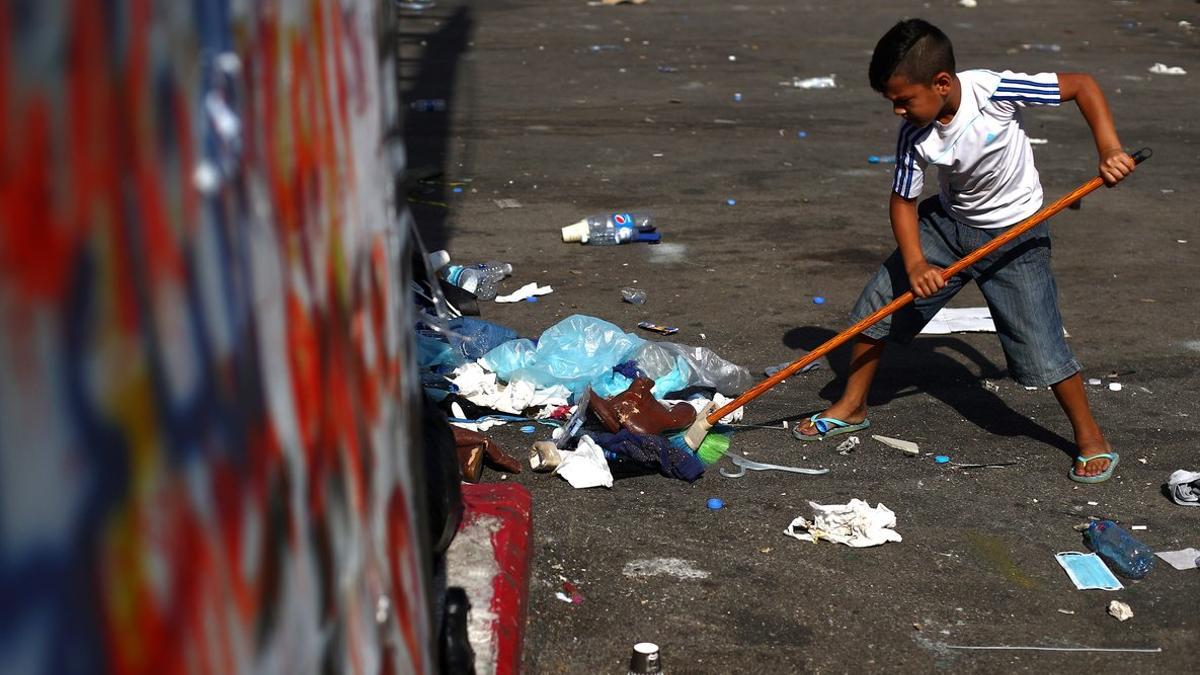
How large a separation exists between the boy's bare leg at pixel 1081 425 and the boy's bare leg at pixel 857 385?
2.11ft

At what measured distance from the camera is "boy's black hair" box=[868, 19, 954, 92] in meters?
4.10

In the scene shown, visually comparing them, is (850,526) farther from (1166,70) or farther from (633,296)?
(1166,70)

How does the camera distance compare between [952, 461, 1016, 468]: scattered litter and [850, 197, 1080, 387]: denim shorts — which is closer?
[850, 197, 1080, 387]: denim shorts

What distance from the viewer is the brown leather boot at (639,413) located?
4520 mm

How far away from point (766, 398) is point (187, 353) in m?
3.99

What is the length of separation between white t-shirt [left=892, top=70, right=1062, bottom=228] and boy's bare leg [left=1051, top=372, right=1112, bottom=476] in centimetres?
59

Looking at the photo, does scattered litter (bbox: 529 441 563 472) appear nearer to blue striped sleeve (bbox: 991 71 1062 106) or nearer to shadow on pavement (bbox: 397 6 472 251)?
shadow on pavement (bbox: 397 6 472 251)

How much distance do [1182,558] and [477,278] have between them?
11.2ft

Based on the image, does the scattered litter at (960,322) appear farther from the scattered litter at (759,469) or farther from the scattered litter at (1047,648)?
the scattered litter at (1047,648)

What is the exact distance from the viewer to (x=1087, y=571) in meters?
3.81

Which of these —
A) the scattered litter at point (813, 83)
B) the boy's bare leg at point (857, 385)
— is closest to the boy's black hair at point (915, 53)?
the boy's bare leg at point (857, 385)

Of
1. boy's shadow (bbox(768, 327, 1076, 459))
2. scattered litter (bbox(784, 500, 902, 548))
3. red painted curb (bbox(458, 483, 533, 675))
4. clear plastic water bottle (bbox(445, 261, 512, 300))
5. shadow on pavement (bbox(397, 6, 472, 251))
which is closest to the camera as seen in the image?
red painted curb (bbox(458, 483, 533, 675))

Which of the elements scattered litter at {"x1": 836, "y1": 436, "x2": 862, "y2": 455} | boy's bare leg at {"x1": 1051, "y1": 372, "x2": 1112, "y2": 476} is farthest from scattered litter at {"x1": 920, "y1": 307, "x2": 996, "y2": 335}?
boy's bare leg at {"x1": 1051, "y1": 372, "x2": 1112, "y2": 476}

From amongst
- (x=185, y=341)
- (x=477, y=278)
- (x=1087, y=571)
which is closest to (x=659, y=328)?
(x=477, y=278)
